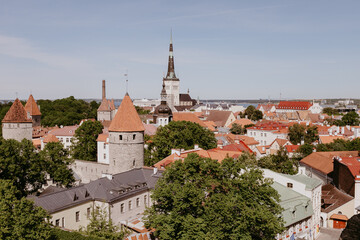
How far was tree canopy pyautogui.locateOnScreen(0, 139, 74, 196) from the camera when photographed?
A: 31.1 m

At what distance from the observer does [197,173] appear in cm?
2230

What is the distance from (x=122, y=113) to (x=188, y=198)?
20677 mm

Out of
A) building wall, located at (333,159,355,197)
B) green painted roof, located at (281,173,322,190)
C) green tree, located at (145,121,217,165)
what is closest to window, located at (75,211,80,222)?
green painted roof, located at (281,173,322,190)

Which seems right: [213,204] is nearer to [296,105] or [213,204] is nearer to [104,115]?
[104,115]

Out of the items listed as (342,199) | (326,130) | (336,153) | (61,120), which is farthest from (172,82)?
(342,199)

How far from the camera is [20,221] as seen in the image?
19.7 metres

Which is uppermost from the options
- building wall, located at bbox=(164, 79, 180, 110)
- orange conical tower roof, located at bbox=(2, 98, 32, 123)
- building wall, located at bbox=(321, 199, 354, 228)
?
building wall, located at bbox=(164, 79, 180, 110)

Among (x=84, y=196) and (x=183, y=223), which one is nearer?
(x=183, y=223)

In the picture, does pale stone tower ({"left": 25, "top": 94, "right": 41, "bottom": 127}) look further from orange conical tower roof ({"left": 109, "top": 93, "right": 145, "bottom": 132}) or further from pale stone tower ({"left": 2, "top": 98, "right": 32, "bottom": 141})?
orange conical tower roof ({"left": 109, "top": 93, "right": 145, "bottom": 132})

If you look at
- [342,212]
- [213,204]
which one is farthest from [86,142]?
[213,204]

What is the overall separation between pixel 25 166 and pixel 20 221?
13731mm

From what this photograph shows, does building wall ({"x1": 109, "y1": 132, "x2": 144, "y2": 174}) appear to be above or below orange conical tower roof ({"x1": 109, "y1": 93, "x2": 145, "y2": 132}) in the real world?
below

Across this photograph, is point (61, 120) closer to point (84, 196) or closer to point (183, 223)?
point (84, 196)

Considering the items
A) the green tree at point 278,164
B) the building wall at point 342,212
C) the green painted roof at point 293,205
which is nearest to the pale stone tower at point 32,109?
the green tree at point 278,164
